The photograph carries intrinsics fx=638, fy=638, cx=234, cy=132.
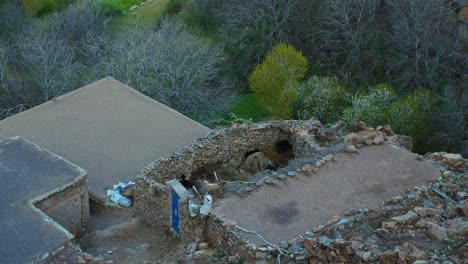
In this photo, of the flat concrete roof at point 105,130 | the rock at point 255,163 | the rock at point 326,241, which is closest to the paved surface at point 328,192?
the rock at point 326,241

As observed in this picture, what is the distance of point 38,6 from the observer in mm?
36031

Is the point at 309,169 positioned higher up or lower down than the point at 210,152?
higher up

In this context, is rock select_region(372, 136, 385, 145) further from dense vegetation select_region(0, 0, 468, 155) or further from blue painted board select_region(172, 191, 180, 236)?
dense vegetation select_region(0, 0, 468, 155)

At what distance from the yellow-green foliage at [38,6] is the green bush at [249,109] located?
49.7 ft

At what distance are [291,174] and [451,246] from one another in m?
4.26

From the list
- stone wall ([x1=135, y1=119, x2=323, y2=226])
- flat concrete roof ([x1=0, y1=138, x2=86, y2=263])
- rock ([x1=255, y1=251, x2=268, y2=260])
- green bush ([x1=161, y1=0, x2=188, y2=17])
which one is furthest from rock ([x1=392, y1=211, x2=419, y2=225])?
green bush ([x1=161, y1=0, x2=188, y2=17])

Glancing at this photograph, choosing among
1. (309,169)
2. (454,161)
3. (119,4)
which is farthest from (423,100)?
(119,4)

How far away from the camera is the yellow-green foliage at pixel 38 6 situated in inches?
1401

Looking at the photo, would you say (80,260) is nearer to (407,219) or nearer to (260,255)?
(260,255)

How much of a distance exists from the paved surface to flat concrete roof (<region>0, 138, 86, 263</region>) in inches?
131

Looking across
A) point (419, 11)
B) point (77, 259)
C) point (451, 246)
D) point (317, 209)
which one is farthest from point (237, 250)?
point (419, 11)

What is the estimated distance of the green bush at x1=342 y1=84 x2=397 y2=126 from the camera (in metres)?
20.7

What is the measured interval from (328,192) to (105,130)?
7.39 m

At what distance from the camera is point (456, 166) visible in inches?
536
